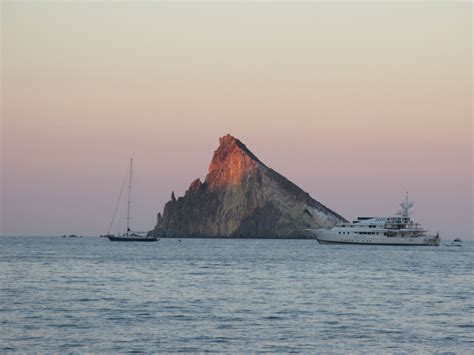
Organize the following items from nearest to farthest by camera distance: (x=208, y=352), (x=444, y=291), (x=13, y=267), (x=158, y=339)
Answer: (x=208, y=352), (x=158, y=339), (x=444, y=291), (x=13, y=267)

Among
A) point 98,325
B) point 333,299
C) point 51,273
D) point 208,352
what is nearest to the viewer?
point 208,352

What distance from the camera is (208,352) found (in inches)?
1435

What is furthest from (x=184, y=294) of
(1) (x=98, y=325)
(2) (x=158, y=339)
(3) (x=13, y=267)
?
(3) (x=13, y=267)

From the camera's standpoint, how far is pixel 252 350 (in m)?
37.1

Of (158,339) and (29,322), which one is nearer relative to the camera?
(158,339)

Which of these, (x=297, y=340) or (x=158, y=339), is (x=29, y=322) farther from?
(x=297, y=340)

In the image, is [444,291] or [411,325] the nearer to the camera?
[411,325]

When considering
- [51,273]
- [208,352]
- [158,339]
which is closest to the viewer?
[208,352]

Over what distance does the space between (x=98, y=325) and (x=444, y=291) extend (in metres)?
35.8

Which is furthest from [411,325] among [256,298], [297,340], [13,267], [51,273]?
[13,267]

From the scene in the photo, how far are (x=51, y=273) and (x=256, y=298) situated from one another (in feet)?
122

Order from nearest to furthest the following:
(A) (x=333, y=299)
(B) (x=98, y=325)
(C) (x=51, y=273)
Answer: (B) (x=98, y=325) < (A) (x=333, y=299) < (C) (x=51, y=273)

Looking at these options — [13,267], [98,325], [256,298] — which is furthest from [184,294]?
[13,267]

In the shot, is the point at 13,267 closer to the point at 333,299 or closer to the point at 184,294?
the point at 184,294
